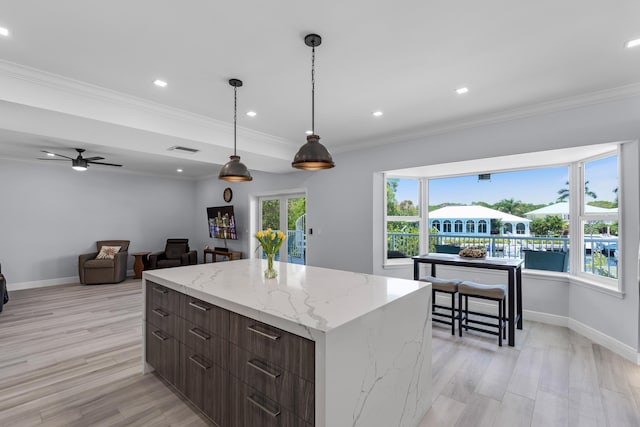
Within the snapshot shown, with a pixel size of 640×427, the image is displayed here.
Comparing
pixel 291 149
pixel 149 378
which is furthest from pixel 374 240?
pixel 149 378

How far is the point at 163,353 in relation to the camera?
2.44 m

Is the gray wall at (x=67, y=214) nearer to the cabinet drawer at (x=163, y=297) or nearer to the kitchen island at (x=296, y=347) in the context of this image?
the cabinet drawer at (x=163, y=297)

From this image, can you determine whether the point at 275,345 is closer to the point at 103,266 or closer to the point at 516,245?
the point at 516,245

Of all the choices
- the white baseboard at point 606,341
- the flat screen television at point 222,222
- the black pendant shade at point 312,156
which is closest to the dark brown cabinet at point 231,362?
the black pendant shade at point 312,156

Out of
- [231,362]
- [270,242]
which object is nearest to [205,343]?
[231,362]

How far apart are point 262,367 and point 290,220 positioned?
5.00 m

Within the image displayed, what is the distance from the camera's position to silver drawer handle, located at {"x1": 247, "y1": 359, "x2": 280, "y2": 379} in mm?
1499

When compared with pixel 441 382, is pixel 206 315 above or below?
above

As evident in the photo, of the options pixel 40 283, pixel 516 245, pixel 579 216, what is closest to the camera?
pixel 579 216

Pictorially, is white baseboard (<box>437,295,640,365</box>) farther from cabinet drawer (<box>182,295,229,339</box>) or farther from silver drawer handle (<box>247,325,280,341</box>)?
cabinet drawer (<box>182,295,229,339</box>)

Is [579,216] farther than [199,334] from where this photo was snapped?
Yes

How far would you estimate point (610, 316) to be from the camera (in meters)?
3.16

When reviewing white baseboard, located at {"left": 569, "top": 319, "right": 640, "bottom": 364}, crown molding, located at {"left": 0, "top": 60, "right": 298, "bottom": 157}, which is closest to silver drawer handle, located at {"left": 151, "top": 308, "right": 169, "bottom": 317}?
crown molding, located at {"left": 0, "top": 60, "right": 298, "bottom": 157}

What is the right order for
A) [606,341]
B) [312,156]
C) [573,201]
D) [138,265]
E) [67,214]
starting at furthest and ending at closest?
[138,265], [67,214], [573,201], [606,341], [312,156]
